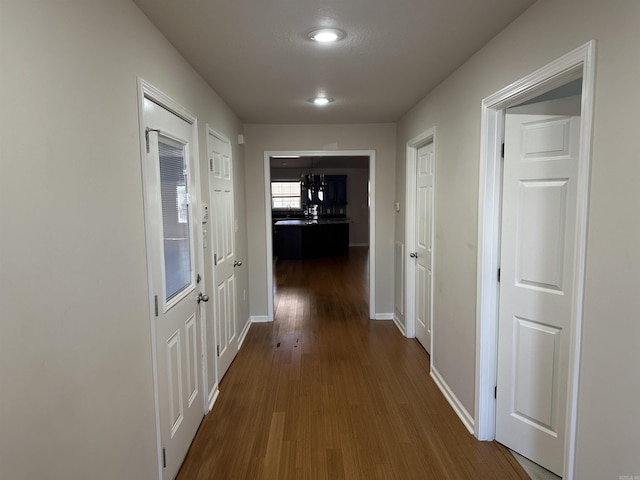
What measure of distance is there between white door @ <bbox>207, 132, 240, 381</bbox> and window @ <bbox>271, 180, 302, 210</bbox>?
9156 mm

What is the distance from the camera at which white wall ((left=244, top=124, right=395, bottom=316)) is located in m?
4.88

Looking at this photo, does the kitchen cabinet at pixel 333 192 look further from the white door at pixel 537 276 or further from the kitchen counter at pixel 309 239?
the white door at pixel 537 276

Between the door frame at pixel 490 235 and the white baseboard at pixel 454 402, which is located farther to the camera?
the white baseboard at pixel 454 402

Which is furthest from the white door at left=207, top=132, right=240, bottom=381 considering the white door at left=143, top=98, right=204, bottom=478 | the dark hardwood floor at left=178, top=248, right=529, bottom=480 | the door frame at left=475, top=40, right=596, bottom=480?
the door frame at left=475, top=40, right=596, bottom=480

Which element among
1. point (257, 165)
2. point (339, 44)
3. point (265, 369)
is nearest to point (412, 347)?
point (265, 369)

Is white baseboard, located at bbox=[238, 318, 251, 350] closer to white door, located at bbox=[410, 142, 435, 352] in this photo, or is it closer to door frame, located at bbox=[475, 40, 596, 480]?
white door, located at bbox=[410, 142, 435, 352]

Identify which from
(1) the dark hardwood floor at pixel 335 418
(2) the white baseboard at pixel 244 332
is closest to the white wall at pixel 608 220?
(1) the dark hardwood floor at pixel 335 418

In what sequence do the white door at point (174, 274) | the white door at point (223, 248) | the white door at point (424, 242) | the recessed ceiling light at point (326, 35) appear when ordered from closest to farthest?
the white door at point (174, 274)
the recessed ceiling light at point (326, 35)
the white door at point (223, 248)
the white door at point (424, 242)

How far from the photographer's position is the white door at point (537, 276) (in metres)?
2.08

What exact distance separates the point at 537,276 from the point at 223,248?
2428mm

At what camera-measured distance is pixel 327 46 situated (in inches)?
92.9

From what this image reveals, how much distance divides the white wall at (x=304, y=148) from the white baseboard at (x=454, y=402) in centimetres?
194

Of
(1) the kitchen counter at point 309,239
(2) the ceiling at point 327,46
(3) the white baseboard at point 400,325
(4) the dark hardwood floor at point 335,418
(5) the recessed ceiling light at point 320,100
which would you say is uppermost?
(5) the recessed ceiling light at point 320,100

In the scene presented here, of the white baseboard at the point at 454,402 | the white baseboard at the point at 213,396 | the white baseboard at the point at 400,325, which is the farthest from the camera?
the white baseboard at the point at 400,325
